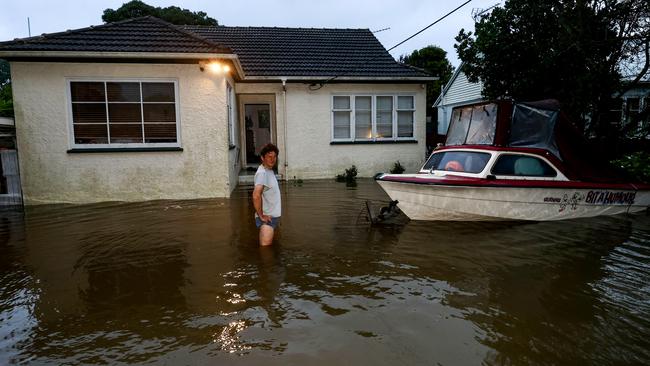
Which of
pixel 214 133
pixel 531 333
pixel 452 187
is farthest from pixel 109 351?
pixel 214 133

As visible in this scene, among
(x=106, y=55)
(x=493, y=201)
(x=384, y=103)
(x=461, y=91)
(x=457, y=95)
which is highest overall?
(x=461, y=91)

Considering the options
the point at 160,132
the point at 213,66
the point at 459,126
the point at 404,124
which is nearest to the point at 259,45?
the point at 213,66

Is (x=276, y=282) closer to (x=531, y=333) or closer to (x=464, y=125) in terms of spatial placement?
(x=531, y=333)

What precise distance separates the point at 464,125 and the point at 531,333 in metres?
6.08

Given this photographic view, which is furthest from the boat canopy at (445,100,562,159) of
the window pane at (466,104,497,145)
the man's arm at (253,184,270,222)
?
the man's arm at (253,184,270,222)

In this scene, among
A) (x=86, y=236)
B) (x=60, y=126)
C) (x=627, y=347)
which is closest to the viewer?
(x=627, y=347)

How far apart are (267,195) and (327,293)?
76.8 inches

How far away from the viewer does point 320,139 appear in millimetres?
14594

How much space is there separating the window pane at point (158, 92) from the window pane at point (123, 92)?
18 cm

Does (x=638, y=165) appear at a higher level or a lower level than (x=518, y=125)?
lower

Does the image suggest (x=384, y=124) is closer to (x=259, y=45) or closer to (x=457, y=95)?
(x=259, y=45)

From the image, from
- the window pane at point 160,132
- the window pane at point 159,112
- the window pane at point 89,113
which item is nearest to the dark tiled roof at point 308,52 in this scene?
the window pane at point 159,112

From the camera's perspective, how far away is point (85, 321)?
4.04 m

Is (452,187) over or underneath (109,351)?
over
